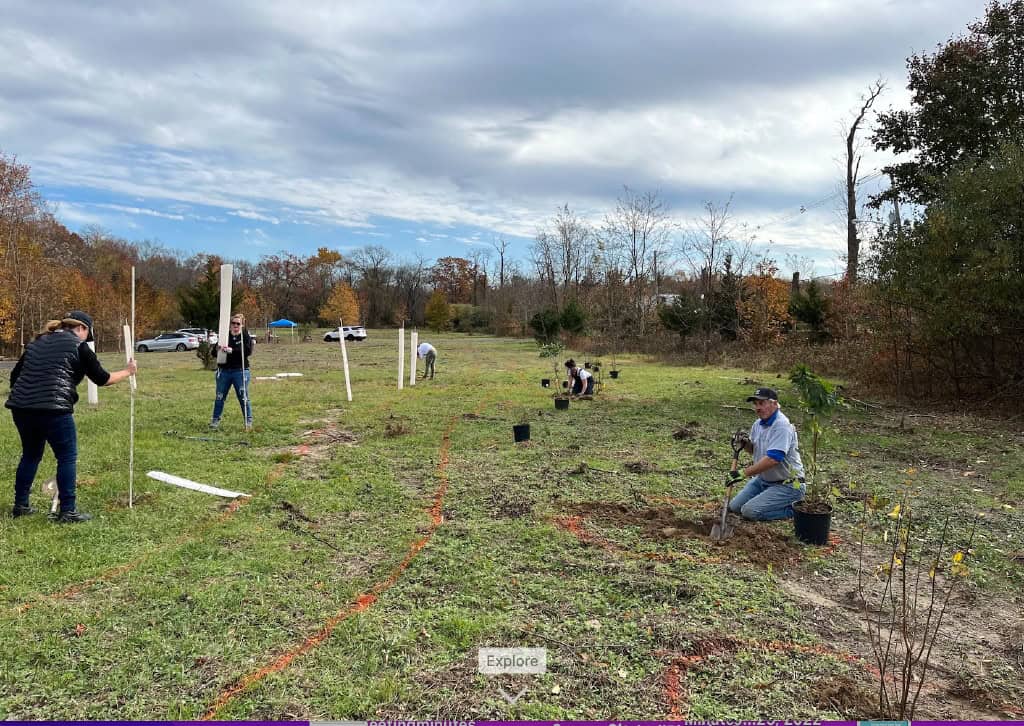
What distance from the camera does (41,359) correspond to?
4.03 m

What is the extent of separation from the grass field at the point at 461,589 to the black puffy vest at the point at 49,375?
861 millimetres

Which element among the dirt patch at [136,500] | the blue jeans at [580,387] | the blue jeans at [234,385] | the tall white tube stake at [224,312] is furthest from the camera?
the blue jeans at [580,387]

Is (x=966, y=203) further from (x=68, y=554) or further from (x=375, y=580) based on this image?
(x=68, y=554)

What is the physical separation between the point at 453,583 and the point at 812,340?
21.0 metres

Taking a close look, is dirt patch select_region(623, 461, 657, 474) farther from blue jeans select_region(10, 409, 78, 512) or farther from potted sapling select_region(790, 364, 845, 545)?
blue jeans select_region(10, 409, 78, 512)

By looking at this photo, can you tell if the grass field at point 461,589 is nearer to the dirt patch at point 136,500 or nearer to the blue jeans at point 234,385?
the dirt patch at point 136,500

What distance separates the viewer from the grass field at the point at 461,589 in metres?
2.35

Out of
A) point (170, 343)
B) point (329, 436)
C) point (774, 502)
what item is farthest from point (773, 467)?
point (170, 343)

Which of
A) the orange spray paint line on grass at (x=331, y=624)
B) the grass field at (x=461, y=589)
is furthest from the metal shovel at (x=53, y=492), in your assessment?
the orange spray paint line on grass at (x=331, y=624)

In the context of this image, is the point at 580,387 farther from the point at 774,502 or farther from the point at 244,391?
the point at 774,502

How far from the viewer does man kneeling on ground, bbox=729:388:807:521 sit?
425 cm

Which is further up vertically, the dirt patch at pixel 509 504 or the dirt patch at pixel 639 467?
the dirt patch at pixel 639 467

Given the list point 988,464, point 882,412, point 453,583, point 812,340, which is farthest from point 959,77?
point 453,583

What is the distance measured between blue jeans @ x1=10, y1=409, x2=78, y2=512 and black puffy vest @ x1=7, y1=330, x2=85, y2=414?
8 cm
